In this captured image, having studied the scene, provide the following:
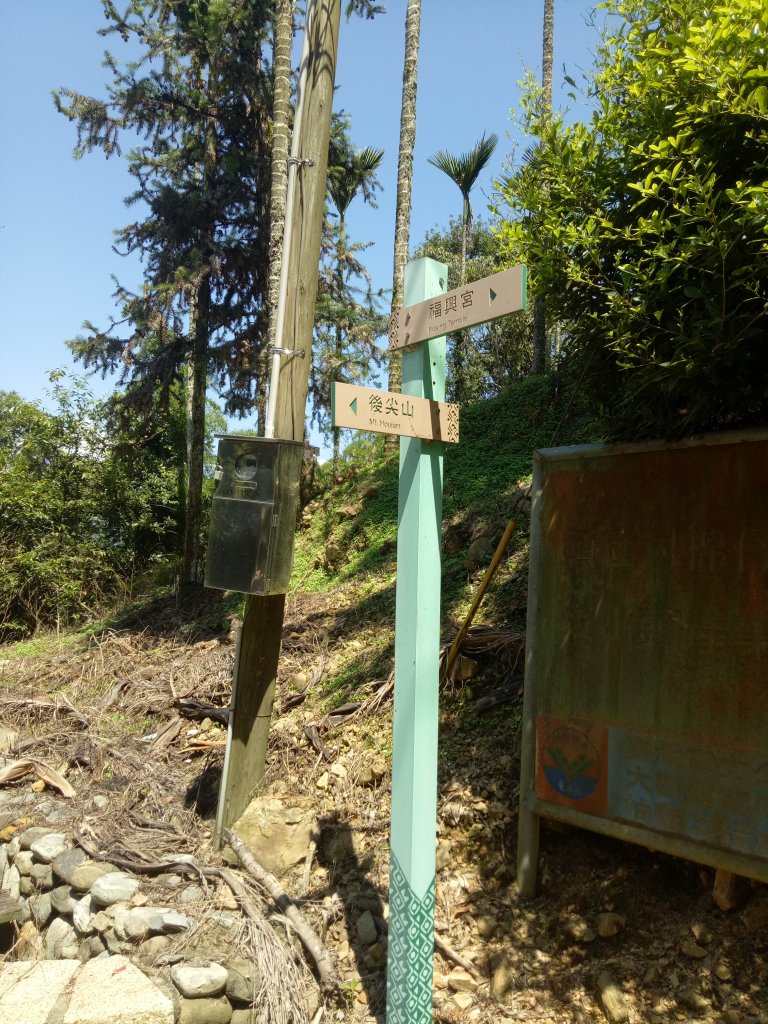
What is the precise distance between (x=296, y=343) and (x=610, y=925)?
12.3ft

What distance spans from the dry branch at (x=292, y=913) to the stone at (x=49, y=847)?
3.58 ft

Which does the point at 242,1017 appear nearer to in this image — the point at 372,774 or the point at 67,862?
the point at 372,774

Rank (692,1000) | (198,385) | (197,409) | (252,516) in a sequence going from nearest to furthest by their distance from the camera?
(692,1000) → (252,516) → (197,409) → (198,385)

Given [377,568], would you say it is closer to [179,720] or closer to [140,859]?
[179,720]

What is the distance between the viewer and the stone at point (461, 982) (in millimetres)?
3352

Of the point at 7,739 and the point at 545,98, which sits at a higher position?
the point at 545,98

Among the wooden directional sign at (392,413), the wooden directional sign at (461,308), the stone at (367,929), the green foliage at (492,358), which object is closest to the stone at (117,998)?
the stone at (367,929)

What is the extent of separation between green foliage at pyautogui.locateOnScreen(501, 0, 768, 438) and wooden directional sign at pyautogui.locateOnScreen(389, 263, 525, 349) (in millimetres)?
596

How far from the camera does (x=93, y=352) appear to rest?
475 inches

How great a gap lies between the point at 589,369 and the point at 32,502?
11.0m

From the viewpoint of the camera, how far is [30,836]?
16.2 feet

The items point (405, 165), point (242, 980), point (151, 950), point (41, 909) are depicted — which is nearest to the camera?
point (242, 980)

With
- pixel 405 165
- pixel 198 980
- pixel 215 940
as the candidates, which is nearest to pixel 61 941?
pixel 215 940

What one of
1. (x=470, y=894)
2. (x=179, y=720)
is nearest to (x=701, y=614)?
(x=470, y=894)
